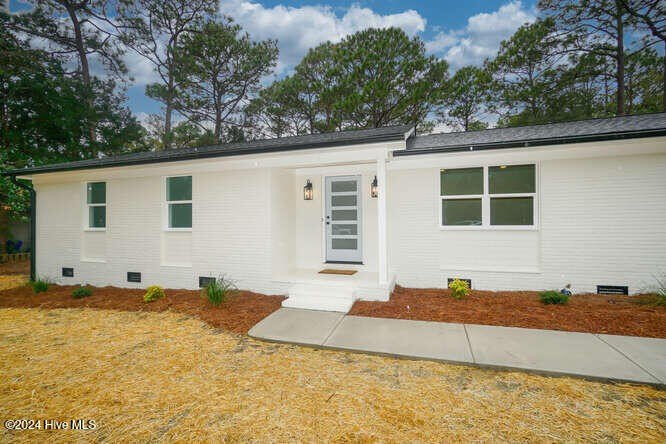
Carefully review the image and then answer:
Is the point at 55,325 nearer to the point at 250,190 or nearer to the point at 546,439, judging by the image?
the point at 250,190

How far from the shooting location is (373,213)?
6512mm

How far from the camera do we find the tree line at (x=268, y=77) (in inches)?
435

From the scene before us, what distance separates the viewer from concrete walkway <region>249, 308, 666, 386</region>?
284 centimetres

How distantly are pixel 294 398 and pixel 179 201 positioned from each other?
5.65 meters

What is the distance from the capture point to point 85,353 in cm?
347

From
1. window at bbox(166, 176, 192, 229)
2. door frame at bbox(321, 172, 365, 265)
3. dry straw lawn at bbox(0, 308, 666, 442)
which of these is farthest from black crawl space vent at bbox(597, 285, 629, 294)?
window at bbox(166, 176, 192, 229)

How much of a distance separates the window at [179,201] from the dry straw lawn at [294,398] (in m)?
3.38

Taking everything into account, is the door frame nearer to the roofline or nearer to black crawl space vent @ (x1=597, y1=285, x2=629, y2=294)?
the roofline

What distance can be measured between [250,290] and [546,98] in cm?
1443

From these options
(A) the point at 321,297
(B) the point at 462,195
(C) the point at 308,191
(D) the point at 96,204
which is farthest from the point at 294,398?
(D) the point at 96,204

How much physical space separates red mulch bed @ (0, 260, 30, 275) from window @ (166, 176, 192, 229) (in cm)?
670

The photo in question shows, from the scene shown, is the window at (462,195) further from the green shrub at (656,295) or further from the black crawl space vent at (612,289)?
the green shrub at (656,295)

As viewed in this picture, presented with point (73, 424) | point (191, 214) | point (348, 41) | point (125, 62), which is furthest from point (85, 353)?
point (125, 62)

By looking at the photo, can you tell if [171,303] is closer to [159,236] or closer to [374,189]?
[159,236]
